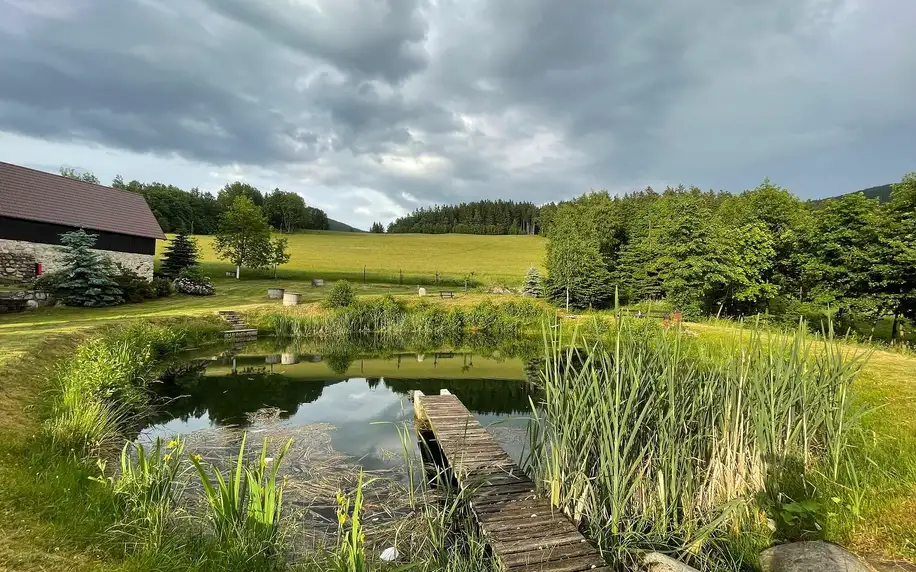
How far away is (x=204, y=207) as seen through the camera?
6969 cm

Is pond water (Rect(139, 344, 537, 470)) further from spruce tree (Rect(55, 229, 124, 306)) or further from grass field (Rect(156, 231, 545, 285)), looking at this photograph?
grass field (Rect(156, 231, 545, 285))

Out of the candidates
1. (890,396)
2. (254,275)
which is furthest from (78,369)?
(254,275)

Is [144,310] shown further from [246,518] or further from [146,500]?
[246,518]

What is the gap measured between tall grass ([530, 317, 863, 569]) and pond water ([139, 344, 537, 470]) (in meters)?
1.01

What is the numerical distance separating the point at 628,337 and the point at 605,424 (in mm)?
1037

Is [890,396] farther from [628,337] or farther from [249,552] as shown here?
[249,552]

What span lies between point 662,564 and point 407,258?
46.6 m

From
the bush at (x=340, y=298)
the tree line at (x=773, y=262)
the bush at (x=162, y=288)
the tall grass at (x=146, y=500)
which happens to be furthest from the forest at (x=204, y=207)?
the tall grass at (x=146, y=500)

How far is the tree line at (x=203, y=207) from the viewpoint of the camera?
6059cm

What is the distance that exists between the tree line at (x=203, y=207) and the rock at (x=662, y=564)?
6176 cm

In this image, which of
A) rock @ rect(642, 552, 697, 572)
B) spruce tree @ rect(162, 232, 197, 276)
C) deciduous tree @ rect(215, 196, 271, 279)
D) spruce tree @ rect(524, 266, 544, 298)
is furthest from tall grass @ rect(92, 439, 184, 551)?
deciduous tree @ rect(215, 196, 271, 279)

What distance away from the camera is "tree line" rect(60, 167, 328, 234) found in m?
60.6

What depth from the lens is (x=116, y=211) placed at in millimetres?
26953

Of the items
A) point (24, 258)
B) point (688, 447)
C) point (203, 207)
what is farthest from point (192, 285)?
point (203, 207)
